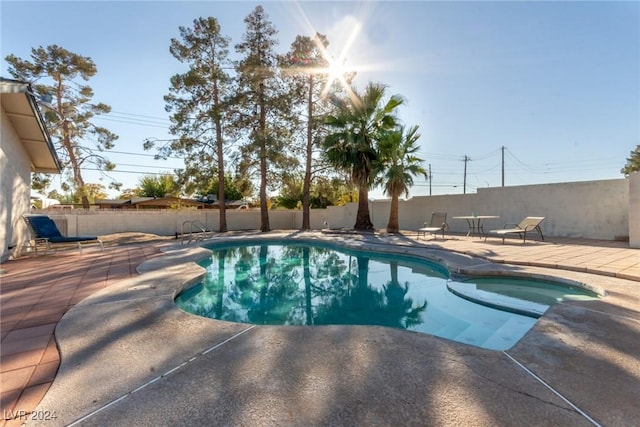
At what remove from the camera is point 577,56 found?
353 inches

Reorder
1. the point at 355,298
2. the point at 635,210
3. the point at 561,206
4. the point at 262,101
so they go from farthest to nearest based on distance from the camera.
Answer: the point at 262,101
the point at 561,206
the point at 635,210
the point at 355,298

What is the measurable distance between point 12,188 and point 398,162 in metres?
12.7

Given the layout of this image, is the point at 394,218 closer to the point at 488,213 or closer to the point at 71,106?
the point at 488,213

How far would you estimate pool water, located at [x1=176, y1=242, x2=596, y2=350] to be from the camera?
3811mm

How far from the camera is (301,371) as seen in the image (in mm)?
2148

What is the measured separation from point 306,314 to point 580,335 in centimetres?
316

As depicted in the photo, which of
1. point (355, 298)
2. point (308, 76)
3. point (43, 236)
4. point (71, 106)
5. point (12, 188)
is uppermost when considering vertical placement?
point (308, 76)

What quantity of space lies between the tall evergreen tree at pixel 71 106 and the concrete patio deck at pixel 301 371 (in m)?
16.3

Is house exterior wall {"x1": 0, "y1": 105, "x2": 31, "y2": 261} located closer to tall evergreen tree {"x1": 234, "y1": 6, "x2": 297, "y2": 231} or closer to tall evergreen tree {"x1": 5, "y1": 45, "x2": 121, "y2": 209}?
tall evergreen tree {"x1": 5, "y1": 45, "x2": 121, "y2": 209}

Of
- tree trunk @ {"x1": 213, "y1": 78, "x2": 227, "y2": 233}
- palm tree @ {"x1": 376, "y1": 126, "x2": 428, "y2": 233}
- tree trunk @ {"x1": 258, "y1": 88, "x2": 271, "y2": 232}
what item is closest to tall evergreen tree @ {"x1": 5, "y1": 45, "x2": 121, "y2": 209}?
tree trunk @ {"x1": 213, "y1": 78, "x2": 227, "y2": 233}

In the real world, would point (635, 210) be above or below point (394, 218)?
above

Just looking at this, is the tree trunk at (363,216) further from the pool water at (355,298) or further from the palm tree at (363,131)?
the pool water at (355,298)

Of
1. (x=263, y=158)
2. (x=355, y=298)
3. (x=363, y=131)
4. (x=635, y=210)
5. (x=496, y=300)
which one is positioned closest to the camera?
(x=496, y=300)

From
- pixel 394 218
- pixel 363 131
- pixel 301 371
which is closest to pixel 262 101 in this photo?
pixel 363 131
